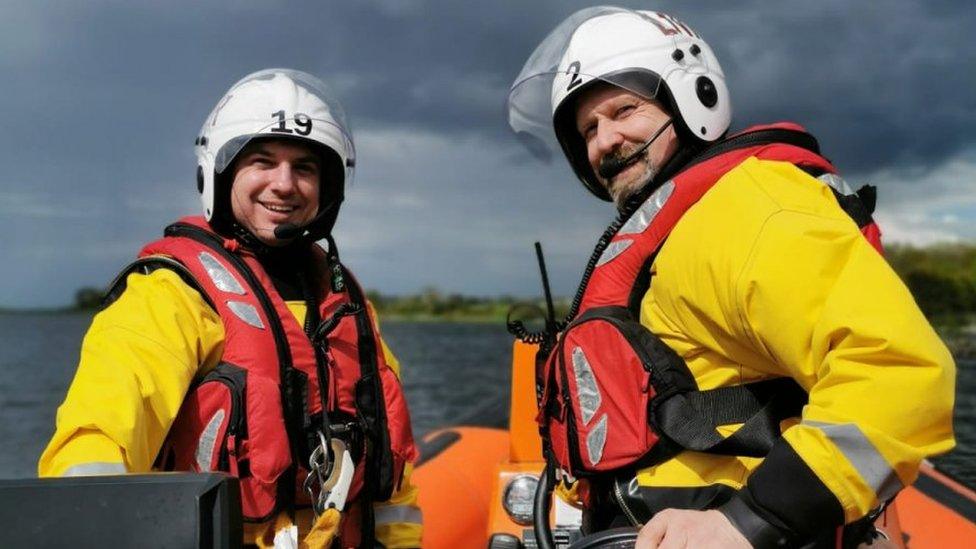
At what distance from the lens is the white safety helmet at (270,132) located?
104 inches

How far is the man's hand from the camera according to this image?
144 centimetres

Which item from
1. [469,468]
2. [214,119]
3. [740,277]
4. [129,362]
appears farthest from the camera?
[469,468]

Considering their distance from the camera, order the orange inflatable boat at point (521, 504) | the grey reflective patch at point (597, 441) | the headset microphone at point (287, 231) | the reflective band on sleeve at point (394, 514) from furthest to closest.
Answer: the orange inflatable boat at point (521, 504), the reflective band on sleeve at point (394, 514), the headset microphone at point (287, 231), the grey reflective patch at point (597, 441)

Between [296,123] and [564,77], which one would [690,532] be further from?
[296,123]

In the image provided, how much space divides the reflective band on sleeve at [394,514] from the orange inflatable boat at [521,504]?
509mm

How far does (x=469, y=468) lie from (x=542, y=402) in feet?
8.72

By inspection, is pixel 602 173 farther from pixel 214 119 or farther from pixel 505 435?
pixel 505 435

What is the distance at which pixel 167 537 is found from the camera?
4.10 feet

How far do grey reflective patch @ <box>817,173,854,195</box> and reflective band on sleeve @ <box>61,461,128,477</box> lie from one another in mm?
1535

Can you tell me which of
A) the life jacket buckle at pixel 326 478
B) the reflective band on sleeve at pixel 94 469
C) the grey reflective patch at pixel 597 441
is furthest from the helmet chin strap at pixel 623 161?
the reflective band on sleeve at pixel 94 469

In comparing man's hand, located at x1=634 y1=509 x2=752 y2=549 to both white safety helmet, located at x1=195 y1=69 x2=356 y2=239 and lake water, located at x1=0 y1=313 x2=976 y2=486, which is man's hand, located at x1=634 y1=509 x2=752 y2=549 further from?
lake water, located at x1=0 y1=313 x2=976 y2=486

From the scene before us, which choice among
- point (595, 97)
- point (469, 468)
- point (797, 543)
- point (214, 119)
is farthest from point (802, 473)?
point (469, 468)

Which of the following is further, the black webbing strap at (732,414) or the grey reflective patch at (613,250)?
the grey reflective patch at (613,250)

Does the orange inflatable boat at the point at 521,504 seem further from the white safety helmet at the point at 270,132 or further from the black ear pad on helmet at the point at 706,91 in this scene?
the black ear pad on helmet at the point at 706,91
